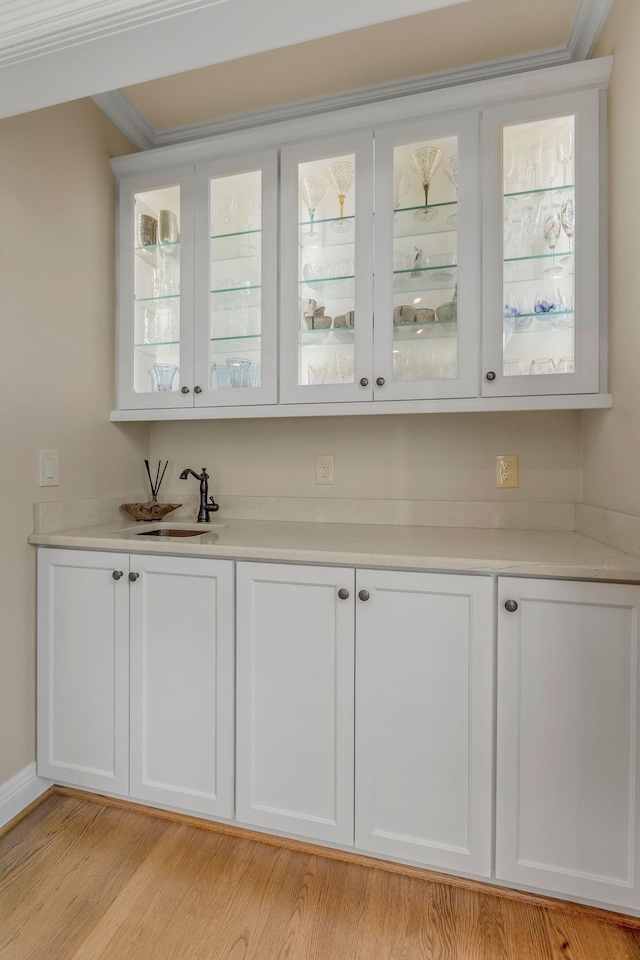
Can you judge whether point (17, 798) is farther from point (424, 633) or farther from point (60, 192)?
point (60, 192)

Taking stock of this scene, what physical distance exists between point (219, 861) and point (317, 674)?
24.9 inches

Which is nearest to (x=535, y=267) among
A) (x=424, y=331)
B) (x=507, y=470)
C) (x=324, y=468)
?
(x=424, y=331)

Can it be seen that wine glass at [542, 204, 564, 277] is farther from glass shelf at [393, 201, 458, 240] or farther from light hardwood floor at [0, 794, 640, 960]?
light hardwood floor at [0, 794, 640, 960]

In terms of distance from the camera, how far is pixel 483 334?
1.70 m

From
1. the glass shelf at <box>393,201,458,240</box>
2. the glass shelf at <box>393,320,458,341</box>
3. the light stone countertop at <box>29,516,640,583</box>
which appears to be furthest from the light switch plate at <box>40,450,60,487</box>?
the glass shelf at <box>393,201,458,240</box>

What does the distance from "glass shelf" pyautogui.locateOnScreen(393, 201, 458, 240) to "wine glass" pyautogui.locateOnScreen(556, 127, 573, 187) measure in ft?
1.12

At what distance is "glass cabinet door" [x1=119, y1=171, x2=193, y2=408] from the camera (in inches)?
79.8

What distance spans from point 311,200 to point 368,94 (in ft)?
1.56

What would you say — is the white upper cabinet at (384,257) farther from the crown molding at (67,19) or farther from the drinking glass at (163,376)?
the crown molding at (67,19)

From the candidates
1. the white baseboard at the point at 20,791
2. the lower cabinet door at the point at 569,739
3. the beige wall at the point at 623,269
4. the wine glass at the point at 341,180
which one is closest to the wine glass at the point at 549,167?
the beige wall at the point at 623,269

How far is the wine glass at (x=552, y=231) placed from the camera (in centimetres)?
166

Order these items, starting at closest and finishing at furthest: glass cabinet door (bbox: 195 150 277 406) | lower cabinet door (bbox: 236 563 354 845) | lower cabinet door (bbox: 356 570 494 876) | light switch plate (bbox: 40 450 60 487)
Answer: lower cabinet door (bbox: 356 570 494 876) < lower cabinet door (bbox: 236 563 354 845) < light switch plate (bbox: 40 450 60 487) < glass cabinet door (bbox: 195 150 277 406)

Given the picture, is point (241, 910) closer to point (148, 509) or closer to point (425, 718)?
point (425, 718)

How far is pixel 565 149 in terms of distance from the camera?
1.64m
